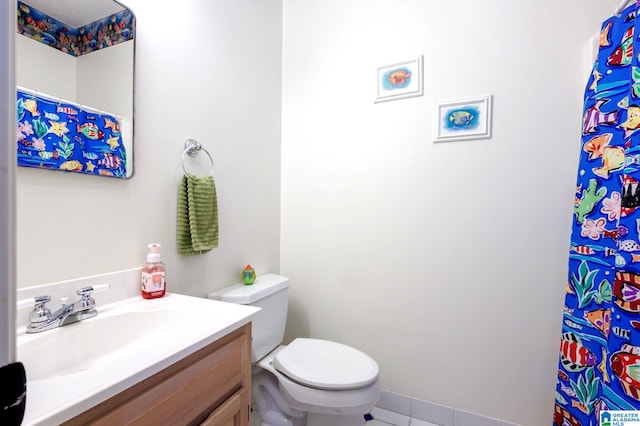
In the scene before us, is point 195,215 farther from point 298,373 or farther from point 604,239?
point 604,239

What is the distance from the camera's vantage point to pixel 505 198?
54.2 inches

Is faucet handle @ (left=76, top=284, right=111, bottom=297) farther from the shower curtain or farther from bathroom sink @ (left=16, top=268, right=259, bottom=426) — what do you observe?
the shower curtain

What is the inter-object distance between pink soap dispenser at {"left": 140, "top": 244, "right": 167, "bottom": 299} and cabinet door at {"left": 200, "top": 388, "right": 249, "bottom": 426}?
45 cm

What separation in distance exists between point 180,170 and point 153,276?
0.43 metres

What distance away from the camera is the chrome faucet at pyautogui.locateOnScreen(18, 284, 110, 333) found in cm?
75

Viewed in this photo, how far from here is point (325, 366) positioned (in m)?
1.25

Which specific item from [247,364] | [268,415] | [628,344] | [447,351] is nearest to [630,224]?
[628,344]

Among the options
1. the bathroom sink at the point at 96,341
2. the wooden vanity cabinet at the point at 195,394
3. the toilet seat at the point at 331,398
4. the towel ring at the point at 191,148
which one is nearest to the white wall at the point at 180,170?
the towel ring at the point at 191,148

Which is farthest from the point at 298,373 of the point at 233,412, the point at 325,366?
the point at 233,412

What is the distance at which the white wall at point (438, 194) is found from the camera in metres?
1.30

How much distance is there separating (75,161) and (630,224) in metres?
Result: 1.64

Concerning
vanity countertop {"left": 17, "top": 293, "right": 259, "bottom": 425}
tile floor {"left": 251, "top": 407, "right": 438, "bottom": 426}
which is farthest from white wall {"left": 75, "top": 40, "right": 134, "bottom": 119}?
tile floor {"left": 251, "top": 407, "right": 438, "bottom": 426}

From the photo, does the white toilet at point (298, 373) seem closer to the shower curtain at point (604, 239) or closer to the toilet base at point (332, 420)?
the toilet base at point (332, 420)

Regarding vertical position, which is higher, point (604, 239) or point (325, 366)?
point (604, 239)
